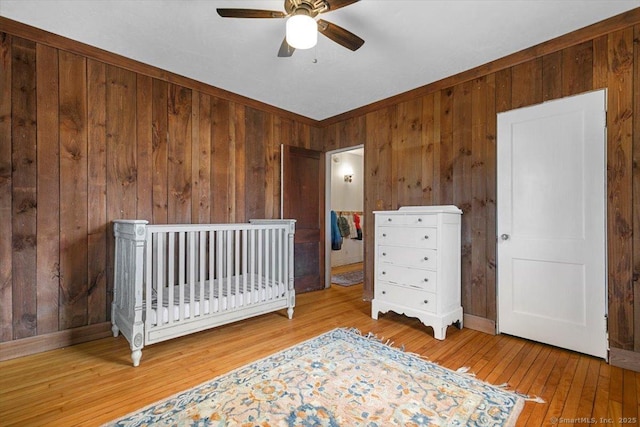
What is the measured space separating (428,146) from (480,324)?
1.81 m

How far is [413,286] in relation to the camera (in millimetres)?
2676

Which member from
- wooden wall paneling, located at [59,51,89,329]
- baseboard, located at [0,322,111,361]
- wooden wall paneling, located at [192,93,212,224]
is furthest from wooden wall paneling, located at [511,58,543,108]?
baseboard, located at [0,322,111,361]

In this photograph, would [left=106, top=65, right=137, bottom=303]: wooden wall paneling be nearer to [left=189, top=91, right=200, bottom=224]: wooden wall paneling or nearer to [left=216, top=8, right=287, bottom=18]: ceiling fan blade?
[left=189, top=91, right=200, bottom=224]: wooden wall paneling

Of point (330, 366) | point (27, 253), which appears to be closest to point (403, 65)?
point (330, 366)

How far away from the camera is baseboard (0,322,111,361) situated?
2.11 meters

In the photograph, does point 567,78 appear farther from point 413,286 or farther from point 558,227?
point 413,286

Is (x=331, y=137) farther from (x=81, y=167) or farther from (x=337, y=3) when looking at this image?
(x=81, y=167)

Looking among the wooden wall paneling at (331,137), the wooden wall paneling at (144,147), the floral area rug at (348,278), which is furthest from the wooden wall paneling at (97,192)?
the floral area rug at (348,278)

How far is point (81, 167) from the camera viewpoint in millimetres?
2424

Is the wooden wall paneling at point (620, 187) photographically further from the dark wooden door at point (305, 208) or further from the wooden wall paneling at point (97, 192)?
the wooden wall paneling at point (97, 192)

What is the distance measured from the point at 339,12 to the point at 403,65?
0.95 m

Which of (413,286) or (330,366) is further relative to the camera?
(413,286)

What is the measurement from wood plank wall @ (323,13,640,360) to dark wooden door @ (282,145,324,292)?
0.55 m

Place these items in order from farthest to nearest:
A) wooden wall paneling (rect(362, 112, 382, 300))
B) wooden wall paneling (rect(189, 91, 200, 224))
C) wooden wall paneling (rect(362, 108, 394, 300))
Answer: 1. wooden wall paneling (rect(362, 112, 382, 300))
2. wooden wall paneling (rect(362, 108, 394, 300))
3. wooden wall paneling (rect(189, 91, 200, 224))
